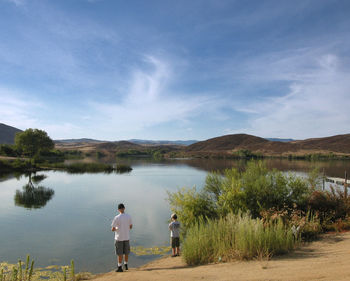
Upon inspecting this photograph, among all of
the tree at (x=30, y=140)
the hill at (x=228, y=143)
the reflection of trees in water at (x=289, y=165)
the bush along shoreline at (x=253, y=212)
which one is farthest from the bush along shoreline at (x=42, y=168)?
the hill at (x=228, y=143)

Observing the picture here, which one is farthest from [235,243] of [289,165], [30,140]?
[289,165]

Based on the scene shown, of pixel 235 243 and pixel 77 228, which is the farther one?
pixel 77 228

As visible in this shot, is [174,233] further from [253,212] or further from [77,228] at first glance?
[77,228]

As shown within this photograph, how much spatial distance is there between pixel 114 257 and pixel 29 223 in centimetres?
772

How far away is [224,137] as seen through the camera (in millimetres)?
179500

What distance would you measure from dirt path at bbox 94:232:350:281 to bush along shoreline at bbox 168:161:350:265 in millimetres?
582

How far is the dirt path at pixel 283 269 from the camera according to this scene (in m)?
5.46

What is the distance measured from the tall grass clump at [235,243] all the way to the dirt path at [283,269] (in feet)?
1.12

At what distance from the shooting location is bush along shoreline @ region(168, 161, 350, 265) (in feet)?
25.6

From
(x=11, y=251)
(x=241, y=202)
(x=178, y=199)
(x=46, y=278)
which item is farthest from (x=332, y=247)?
(x=11, y=251)

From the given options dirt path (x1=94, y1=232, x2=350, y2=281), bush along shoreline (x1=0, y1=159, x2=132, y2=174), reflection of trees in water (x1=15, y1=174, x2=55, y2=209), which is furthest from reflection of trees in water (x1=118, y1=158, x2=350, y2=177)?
dirt path (x1=94, y1=232, x2=350, y2=281)

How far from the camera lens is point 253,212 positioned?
11.5 metres

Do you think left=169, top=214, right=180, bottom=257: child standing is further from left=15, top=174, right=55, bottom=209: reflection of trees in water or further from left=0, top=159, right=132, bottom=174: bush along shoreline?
left=0, top=159, right=132, bottom=174: bush along shoreline

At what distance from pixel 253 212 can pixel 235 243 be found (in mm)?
4167
